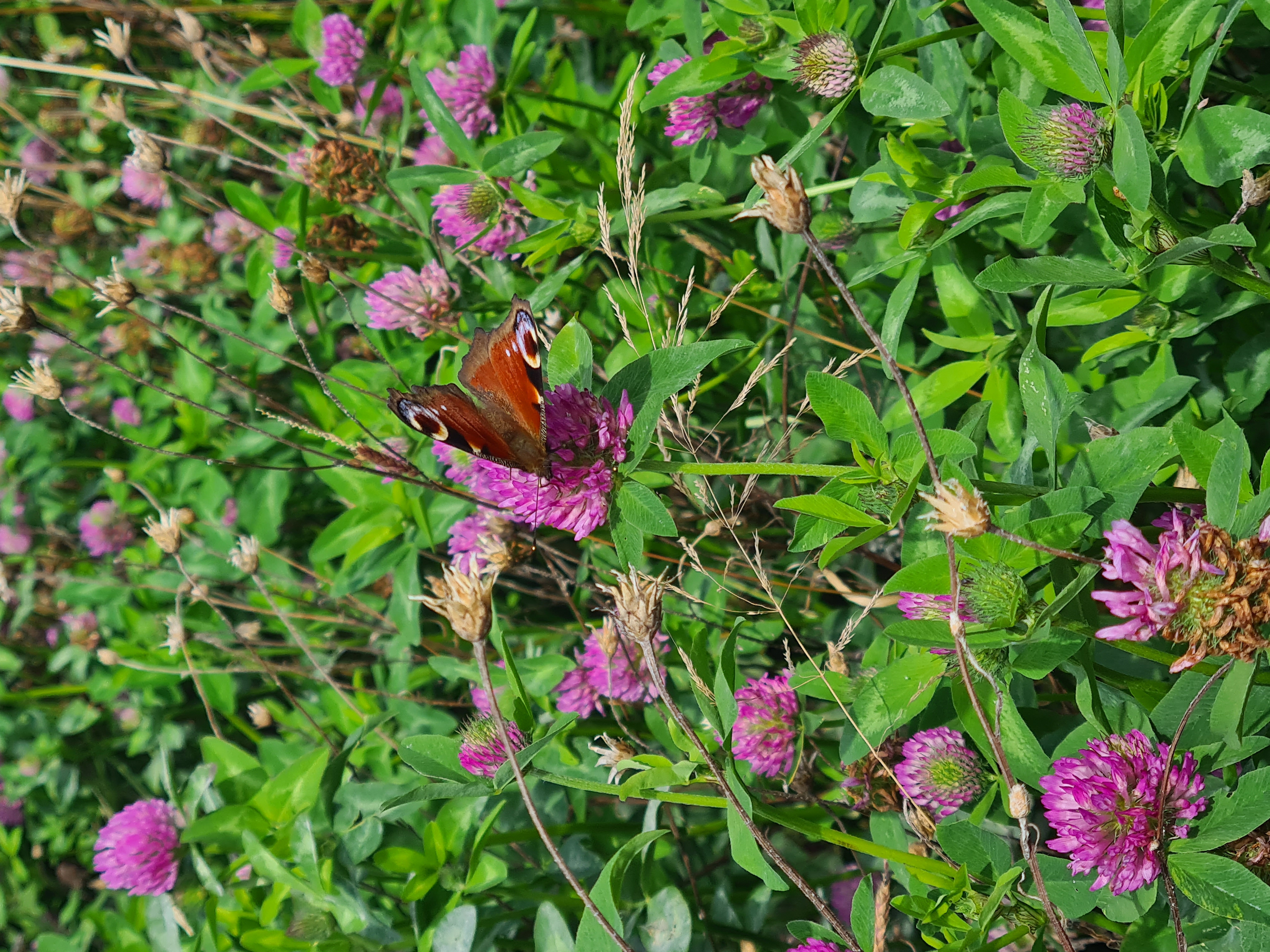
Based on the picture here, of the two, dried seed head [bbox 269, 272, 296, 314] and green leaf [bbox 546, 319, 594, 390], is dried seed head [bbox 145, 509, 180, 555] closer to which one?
dried seed head [bbox 269, 272, 296, 314]

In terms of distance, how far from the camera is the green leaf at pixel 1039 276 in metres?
1.05

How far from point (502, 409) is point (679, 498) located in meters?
0.75

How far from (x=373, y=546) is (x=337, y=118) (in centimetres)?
112

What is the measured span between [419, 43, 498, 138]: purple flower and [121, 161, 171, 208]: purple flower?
4.31 feet

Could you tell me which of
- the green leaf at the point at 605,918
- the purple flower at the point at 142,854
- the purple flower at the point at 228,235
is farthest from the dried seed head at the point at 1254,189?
the purple flower at the point at 228,235

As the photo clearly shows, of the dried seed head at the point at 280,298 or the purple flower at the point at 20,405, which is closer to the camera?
the dried seed head at the point at 280,298

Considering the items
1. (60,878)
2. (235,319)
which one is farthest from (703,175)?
(60,878)

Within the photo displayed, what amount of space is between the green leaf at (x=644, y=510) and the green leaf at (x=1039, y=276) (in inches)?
17.4

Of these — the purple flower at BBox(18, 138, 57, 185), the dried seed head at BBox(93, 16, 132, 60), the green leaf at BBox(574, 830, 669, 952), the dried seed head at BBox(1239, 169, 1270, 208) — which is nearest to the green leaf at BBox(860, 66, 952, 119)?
the dried seed head at BBox(1239, 169, 1270, 208)

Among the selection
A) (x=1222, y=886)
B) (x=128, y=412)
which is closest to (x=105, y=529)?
(x=128, y=412)

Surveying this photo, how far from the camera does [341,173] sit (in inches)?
78.7

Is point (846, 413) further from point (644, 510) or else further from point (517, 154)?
point (517, 154)

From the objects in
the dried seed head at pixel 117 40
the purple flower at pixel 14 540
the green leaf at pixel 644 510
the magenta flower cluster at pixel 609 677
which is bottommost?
the purple flower at pixel 14 540

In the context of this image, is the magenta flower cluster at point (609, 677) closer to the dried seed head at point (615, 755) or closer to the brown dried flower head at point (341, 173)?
the dried seed head at point (615, 755)
